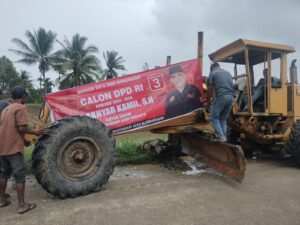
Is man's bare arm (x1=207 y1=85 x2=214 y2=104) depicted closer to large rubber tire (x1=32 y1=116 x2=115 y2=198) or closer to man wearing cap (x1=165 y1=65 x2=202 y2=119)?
man wearing cap (x1=165 y1=65 x2=202 y2=119)

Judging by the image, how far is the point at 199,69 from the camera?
6965 millimetres

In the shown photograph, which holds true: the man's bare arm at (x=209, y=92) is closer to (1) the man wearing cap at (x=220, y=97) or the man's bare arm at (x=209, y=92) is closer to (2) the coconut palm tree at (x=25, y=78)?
(1) the man wearing cap at (x=220, y=97)

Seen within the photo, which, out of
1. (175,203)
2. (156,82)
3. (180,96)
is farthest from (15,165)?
(180,96)

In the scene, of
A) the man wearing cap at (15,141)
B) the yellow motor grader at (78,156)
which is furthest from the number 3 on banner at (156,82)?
the man wearing cap at (15,141)

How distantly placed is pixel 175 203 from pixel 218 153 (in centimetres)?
182

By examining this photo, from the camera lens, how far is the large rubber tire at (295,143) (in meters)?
7.45

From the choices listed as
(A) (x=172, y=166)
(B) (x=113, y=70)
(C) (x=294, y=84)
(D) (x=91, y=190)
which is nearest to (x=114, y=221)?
(D) (x=91, y=190)

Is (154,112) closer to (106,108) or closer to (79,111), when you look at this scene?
(106,108)

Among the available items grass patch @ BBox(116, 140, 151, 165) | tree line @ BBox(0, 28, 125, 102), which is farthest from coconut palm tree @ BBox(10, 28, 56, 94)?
grass patch @ BBox(116, 140, 151, 165)

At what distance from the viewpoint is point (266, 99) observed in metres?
7.78

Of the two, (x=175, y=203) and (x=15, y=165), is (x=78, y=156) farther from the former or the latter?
(x=175, y=203)

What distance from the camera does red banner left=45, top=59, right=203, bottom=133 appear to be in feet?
19.8

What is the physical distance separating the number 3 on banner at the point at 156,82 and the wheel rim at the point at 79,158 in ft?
5.77

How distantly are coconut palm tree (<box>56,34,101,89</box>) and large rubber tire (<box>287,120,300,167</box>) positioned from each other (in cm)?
3276
